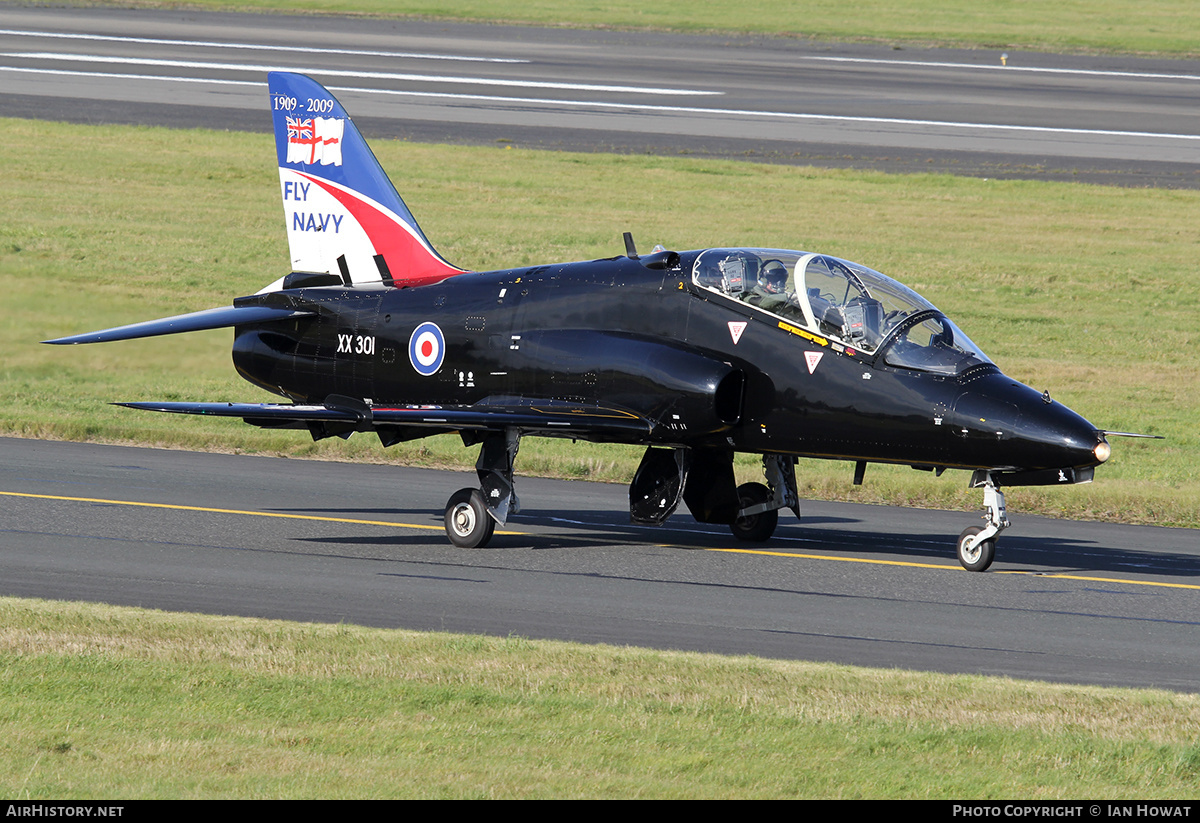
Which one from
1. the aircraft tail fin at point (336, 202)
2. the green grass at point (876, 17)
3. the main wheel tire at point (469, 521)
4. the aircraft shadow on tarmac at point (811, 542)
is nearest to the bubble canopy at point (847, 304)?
the aircraft shadow on tarmac at point (811, 542)

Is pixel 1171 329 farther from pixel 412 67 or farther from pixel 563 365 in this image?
pixel 412 67

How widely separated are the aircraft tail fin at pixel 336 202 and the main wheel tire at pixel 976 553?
706 cm

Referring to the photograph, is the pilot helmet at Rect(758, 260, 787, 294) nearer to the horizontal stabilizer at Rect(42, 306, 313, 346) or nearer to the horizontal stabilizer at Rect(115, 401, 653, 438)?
the horizontal stabilizer at Rect(115, 401, 653, 438)

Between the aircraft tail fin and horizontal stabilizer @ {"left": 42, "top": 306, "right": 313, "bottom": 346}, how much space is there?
3.15ft

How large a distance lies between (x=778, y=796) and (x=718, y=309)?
7.86 meters

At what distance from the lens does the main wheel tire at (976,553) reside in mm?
14750

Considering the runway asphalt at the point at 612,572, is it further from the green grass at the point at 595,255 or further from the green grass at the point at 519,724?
the green grass at the point at 595,255

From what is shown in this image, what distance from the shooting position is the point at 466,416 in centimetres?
1558

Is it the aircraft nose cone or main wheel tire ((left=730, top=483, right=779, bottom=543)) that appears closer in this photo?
the aircraft nose cone

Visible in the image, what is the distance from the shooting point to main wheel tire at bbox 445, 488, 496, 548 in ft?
52.7

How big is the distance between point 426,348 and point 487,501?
6.28ft

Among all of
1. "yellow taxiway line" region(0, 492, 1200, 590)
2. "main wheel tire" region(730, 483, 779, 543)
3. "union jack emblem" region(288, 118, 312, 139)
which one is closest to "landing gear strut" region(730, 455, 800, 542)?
"main wheel tire" region(730, 483, 779, 543)

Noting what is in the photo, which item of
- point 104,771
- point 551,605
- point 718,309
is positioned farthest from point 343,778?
point 718,309

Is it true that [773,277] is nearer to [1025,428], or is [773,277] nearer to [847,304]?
[847,304]
